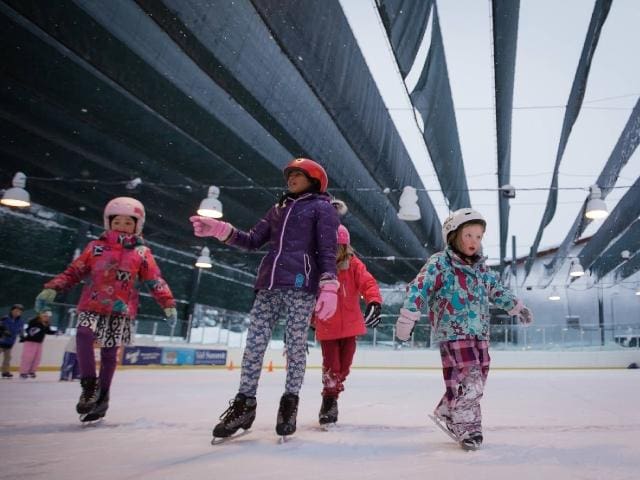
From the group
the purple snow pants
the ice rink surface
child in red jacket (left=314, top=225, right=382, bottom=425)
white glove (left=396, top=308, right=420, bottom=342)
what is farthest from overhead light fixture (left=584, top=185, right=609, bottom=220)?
the purple snow pants

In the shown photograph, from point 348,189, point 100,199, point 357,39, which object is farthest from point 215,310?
point 357,39

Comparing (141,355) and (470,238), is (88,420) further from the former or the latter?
(141,355)

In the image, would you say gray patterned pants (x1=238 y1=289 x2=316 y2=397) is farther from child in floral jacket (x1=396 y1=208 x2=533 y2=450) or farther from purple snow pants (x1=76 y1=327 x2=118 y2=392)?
purple snow pants (x1=76 y1=327 x2=118 y2=392)

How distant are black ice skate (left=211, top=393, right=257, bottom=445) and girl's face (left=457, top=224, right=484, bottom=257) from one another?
3.93ft

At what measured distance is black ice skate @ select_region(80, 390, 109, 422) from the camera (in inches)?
92.9

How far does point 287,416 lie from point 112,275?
127cm

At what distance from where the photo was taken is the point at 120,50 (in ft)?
20.1

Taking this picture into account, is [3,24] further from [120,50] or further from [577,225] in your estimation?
[577,225]

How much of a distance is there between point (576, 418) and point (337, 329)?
157cm

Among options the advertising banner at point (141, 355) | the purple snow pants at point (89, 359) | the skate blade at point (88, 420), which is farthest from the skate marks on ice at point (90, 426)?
the advertising banner at point (141, 355)

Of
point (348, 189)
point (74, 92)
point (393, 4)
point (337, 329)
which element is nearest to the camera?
point (337, 329)

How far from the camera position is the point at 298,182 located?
2336mm

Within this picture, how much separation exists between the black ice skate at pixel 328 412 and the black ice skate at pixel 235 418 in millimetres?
605

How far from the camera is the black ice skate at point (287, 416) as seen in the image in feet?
6.47
